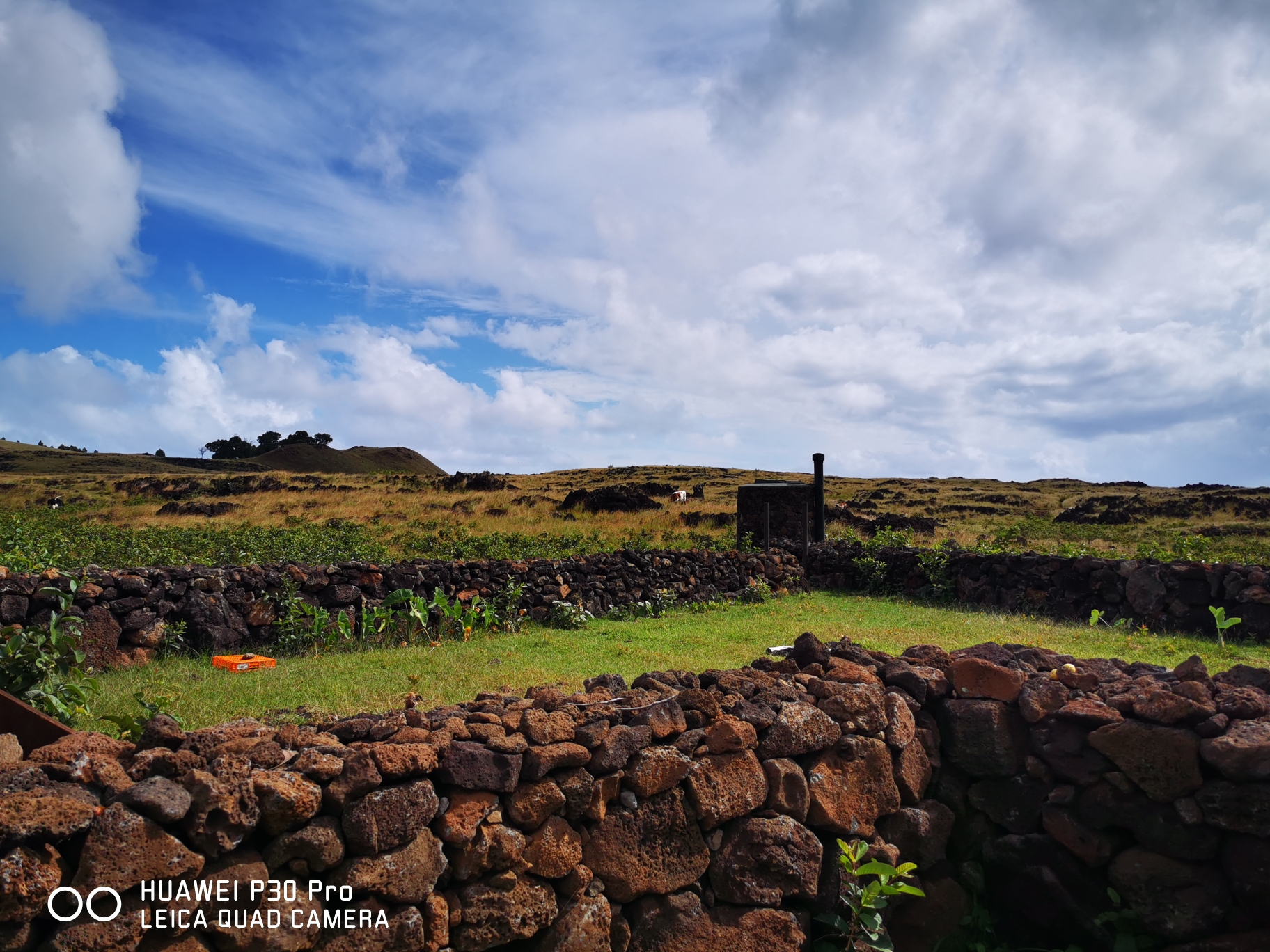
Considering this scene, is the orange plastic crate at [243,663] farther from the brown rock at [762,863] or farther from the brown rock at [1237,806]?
the brown rock at [1237,806]

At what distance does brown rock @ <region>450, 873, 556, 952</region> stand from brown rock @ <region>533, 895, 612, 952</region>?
0.17 ft

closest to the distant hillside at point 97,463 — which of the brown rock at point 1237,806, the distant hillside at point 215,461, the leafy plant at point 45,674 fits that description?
the distant hillside at point 215,461

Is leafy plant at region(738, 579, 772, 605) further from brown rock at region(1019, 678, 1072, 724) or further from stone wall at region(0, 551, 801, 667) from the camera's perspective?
brown rock at region(1019, 678, 1072, 724)

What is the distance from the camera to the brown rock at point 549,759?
3418 millimetres

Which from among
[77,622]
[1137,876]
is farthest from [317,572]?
[1137,876]

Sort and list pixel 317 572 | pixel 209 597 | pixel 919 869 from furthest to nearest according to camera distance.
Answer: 1. pixel 317 572
2. pixel 209 597
3. pixel 919 869

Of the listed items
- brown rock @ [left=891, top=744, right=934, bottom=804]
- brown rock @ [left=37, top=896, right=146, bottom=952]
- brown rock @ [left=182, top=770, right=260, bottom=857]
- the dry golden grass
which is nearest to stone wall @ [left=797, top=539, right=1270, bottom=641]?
the dry golden grass

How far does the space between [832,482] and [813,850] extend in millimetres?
54473

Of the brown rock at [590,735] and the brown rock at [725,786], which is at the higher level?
the brown rock at [590,735]

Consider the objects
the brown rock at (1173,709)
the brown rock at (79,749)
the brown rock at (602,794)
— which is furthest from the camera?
the brown rock at (1173,709)

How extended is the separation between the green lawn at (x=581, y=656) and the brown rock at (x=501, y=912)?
287 cm

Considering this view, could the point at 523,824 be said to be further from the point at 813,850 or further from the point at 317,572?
the point at 317,572

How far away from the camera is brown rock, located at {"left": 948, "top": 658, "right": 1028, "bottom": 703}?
172 inches

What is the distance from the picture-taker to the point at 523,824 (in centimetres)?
339
